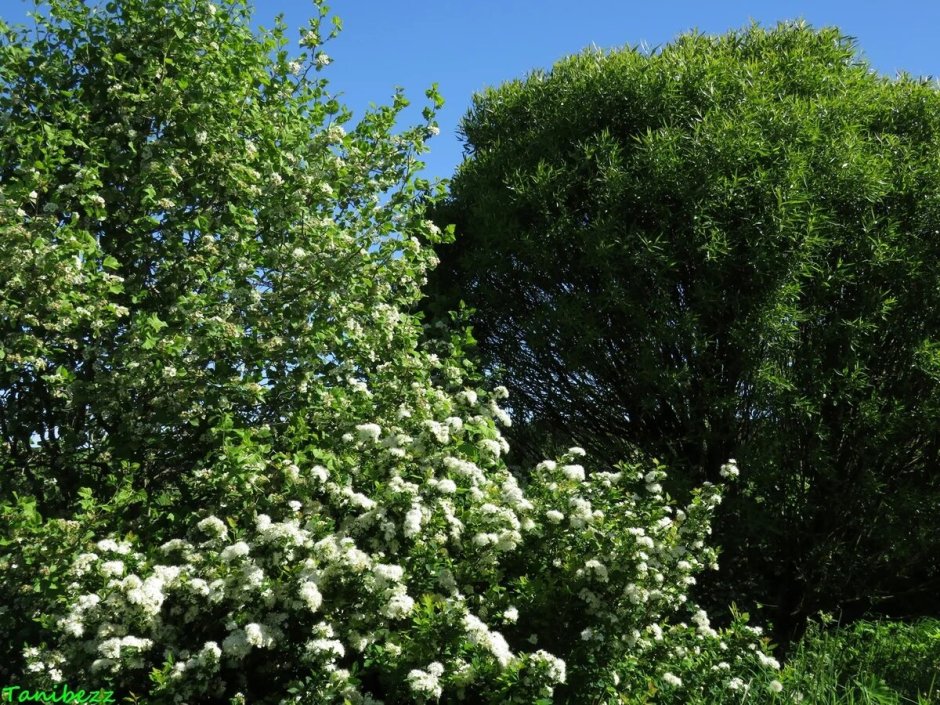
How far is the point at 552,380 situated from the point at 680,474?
164 cm

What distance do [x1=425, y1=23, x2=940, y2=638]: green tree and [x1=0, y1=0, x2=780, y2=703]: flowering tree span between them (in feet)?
5.24

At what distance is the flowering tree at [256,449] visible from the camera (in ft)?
13.9

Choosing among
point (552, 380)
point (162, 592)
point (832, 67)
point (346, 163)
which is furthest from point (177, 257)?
point (832, 67)

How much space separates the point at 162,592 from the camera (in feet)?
14.1

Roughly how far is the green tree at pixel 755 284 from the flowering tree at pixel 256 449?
1597 millimetres

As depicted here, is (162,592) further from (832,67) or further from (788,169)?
(832,67)

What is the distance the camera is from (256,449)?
5031 millimetres

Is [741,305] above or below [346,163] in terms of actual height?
below

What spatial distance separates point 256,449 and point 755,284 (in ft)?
13.6
